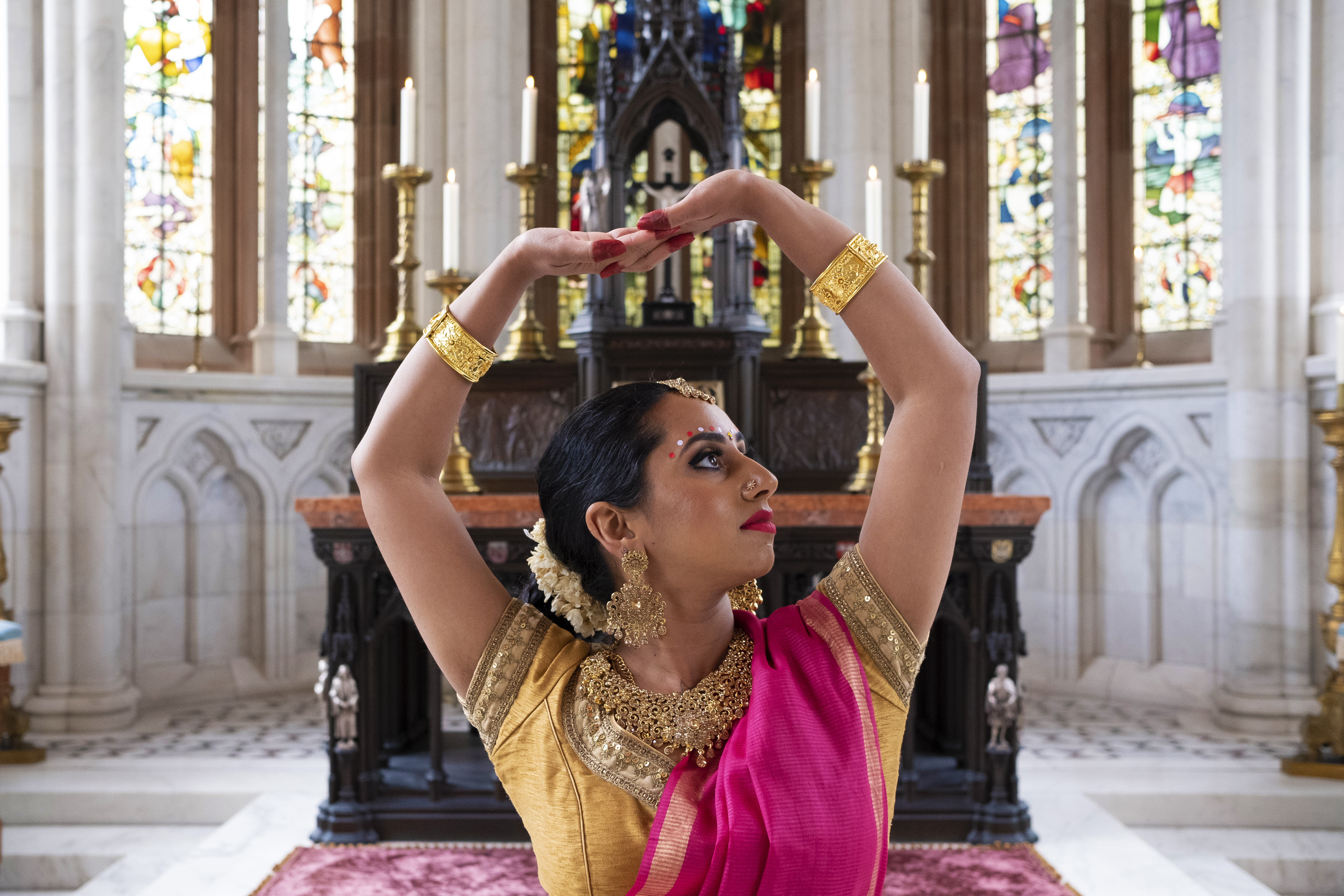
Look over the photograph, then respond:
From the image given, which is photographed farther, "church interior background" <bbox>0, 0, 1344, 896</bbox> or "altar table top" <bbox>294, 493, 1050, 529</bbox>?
"church interior background" <bbox>0, 0, 1344, 896</bbox>

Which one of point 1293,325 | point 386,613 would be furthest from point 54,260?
point 1293,325

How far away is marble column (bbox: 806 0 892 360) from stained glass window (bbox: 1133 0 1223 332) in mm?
1451

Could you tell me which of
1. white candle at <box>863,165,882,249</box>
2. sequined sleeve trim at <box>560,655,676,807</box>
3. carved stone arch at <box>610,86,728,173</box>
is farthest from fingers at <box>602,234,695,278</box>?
carved stone arch at <box>610,86,728,173</box>

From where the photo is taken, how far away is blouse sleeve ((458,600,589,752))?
133 cm

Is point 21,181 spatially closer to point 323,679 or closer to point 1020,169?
point 323,679

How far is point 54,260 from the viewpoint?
19.2 ft

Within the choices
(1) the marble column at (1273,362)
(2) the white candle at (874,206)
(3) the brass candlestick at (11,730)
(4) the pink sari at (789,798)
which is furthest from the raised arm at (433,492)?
(1) the marble column at (1273,362)

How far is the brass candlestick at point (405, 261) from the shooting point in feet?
13.5

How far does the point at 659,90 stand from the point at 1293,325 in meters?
3.29

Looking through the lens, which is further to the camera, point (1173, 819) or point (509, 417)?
point (509, 417)

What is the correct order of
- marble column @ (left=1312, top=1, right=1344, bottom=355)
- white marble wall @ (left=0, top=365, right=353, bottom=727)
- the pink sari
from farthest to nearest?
white marble wall @ (left=0, top=365, right=353, bottom=727) → marble column @ (left=1312, top=1, right=1344, bottom=355) → the pink sari

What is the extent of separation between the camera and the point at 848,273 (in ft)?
4.27

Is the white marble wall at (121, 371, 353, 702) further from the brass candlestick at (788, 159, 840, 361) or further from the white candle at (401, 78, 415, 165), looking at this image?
the brass candlestick at (788, 159, 840, 361)

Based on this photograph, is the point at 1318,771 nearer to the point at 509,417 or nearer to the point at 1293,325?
the point at 1293,325
